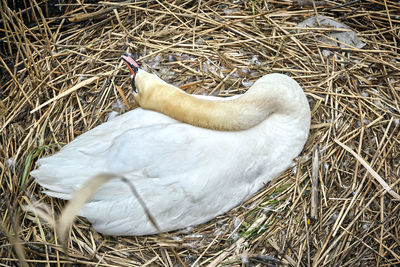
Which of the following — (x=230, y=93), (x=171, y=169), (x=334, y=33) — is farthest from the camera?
(x=334, y=33)

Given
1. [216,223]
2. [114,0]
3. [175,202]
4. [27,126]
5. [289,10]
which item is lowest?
[216,223]

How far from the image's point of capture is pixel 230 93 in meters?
3.11

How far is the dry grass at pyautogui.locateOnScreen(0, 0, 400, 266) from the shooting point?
245 centimetres

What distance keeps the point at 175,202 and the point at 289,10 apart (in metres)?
1.88

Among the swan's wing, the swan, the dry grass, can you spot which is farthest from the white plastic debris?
the swan's wing

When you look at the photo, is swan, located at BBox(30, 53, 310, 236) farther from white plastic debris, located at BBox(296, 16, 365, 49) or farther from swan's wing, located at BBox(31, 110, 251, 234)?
white plastic debris, located at BBox(296, 16, 365, 49)

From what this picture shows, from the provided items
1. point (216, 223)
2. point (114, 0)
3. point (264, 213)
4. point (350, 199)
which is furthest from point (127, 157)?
point (114, 0)

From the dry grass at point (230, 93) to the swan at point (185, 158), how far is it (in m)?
0.14

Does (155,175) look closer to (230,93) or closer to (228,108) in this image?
(228,108)

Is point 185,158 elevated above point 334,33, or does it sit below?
below

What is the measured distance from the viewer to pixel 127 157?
8.00 feet

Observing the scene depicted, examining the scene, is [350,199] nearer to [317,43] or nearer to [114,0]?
[317,43]

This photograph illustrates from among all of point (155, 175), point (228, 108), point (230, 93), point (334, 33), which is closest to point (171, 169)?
point (155, 175)

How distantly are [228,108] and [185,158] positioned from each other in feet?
1.27
